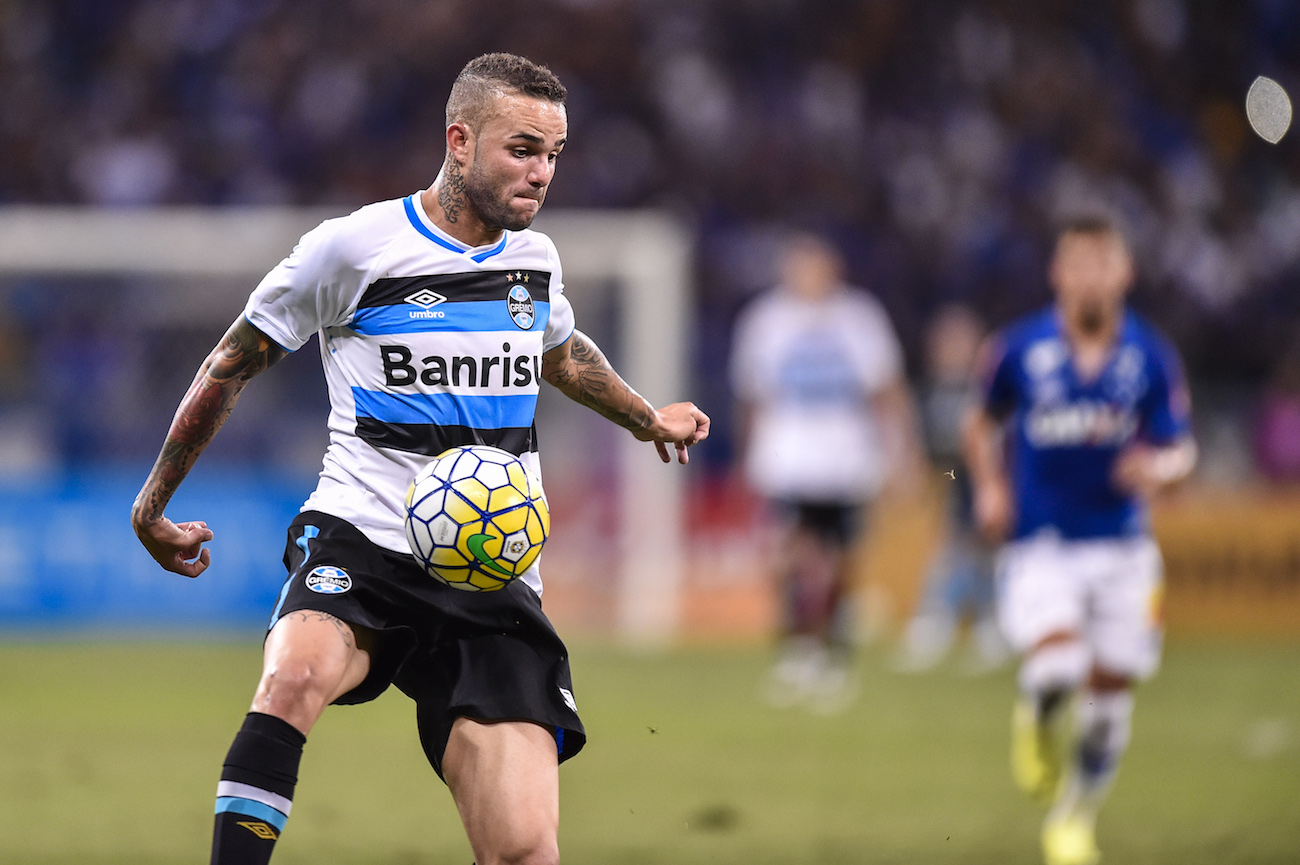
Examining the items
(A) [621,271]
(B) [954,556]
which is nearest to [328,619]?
(B) [954,556]

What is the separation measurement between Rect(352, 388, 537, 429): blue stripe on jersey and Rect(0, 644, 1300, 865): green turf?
2.28 m

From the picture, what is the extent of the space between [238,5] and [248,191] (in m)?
Answer: 2.61

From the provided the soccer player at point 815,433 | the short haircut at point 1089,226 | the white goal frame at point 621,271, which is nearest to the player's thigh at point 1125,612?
the short haircut at point 1089,226

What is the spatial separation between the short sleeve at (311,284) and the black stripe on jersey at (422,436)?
0.27m

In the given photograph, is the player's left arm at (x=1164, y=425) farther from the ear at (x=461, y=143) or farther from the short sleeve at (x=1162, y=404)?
the ear at (x=461, y=143)

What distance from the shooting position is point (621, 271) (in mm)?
14875

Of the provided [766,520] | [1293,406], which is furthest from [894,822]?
[1293,406]

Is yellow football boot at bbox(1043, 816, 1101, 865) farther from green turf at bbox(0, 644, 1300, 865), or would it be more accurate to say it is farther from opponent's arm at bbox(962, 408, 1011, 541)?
opponent's arm at bbox(962, 408, 1011, 541)

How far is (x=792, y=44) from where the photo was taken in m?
19.1

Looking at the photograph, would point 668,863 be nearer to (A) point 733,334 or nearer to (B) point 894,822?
(B) point 894,822

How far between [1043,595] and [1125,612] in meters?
0.34

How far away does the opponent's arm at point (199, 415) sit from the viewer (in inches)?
152

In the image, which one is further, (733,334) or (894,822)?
(733,334)

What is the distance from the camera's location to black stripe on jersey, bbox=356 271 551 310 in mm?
3900
